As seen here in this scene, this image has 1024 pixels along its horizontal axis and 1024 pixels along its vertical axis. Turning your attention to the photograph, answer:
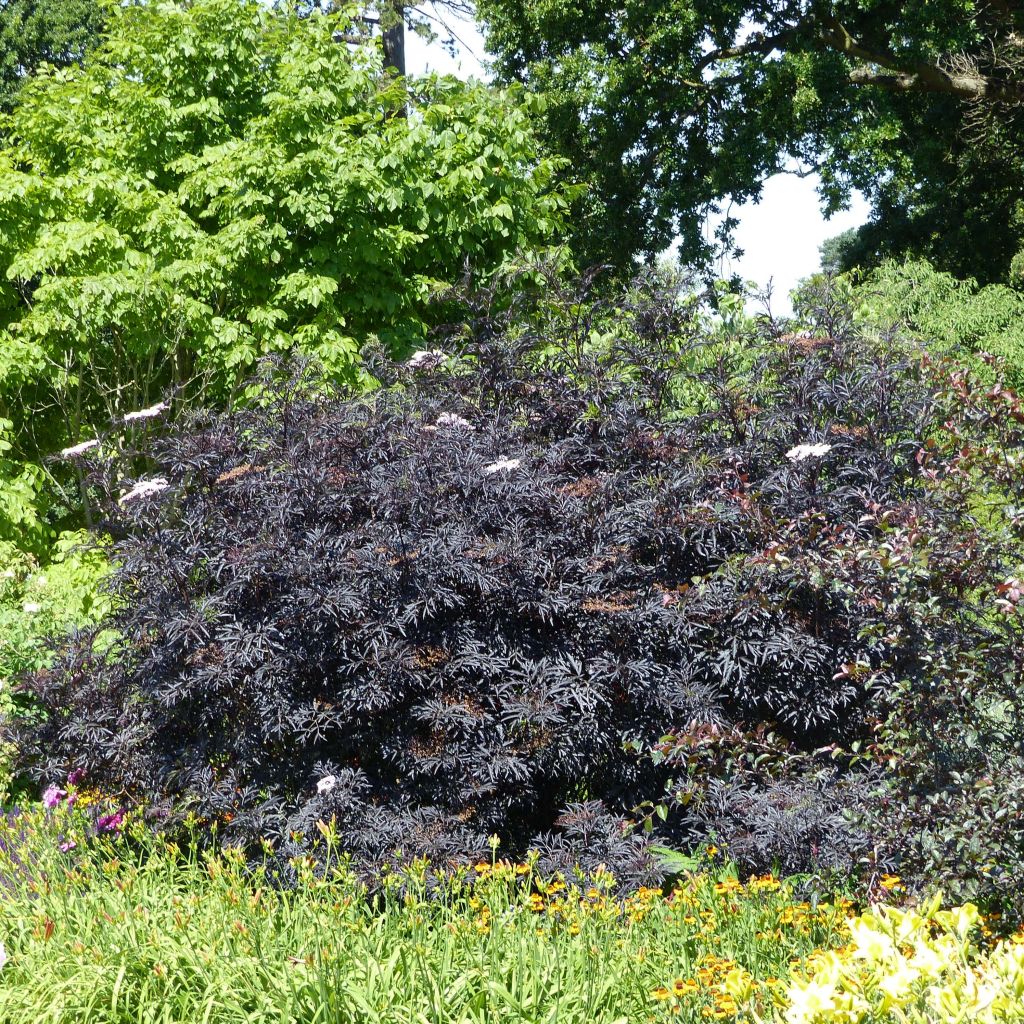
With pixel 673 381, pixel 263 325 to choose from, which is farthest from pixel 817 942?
pixel 263 325

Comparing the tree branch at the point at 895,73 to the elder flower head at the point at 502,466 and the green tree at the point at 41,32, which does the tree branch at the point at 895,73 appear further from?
Answer: the green tree at the point at 41,32

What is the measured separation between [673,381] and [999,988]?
3587 millimetres

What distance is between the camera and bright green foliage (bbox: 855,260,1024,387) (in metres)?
11.9

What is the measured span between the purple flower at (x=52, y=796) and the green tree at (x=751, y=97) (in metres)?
11.2

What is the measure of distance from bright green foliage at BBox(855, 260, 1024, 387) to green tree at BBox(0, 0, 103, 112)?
15.1 metres

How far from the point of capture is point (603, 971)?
2680 mm

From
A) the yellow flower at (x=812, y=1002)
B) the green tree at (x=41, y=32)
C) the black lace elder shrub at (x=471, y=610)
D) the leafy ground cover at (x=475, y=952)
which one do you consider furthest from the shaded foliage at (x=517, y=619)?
the green tree at (x=41, y=32)

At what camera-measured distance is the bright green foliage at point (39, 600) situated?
18.8ft

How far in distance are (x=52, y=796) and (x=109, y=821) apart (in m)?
0.37

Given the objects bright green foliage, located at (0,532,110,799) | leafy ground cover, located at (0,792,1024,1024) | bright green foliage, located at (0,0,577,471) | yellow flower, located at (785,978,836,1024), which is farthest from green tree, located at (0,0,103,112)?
yellow flower, located at (785,978,836,1024)

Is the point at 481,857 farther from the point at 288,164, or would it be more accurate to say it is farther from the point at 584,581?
the point at 288,164

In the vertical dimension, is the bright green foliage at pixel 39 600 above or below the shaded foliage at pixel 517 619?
below

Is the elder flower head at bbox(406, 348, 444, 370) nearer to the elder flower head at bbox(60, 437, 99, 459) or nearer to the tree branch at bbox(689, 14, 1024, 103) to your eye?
the elder flower head at bbox(60, 437, 99, 459)

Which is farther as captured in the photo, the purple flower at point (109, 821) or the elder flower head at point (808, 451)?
the purple flower at point (109, 821)
